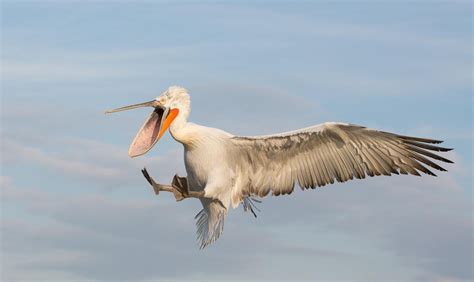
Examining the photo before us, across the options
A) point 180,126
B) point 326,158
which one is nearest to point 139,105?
point 180,126

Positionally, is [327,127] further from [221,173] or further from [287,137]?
[221,173]

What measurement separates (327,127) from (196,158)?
1.93 m

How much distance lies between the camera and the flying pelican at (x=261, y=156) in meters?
15.2

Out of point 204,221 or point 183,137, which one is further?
point 204,221

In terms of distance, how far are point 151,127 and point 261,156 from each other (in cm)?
166

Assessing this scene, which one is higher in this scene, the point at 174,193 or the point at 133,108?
the point at 133,108

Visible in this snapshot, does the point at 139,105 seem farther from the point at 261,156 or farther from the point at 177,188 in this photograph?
the point at 261,156

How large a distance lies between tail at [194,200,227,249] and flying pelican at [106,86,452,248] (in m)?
0.01

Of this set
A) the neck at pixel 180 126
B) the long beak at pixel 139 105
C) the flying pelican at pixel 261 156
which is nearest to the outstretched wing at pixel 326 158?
the flying pelican at pixel 261 156

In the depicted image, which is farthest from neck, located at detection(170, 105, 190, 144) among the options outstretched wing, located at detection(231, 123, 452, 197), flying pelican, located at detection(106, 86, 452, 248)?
outstretched wing, located at detection(231, 123, 452, 197)

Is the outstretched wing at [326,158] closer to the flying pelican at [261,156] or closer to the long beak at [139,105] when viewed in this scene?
the flying pelican at [261,156]

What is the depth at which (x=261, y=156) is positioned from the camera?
15398mm

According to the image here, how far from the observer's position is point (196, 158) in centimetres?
1523

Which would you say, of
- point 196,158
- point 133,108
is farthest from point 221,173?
point 133,108
